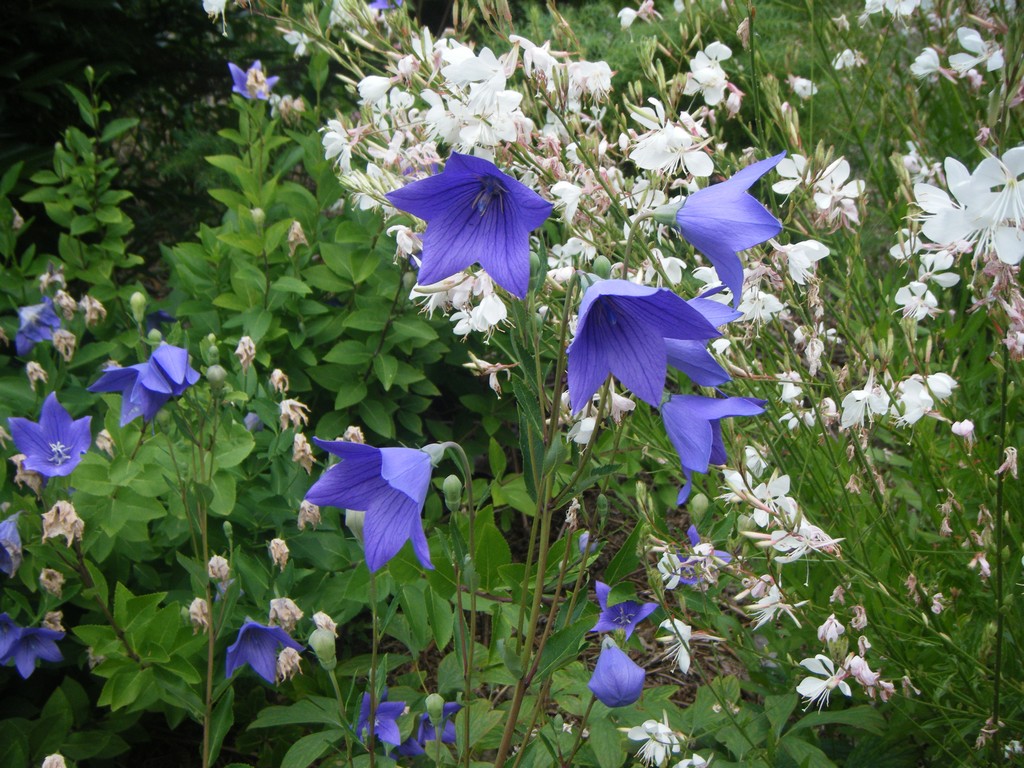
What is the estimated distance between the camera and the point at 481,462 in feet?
11.9

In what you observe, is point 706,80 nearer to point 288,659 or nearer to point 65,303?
point 288,659

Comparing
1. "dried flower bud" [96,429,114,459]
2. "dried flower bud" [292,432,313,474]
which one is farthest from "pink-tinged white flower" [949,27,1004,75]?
"dried flower bud" [96,429,114,459]

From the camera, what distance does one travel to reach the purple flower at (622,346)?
1.04m

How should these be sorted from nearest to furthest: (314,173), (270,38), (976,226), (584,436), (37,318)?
1. (976,226)
2. (584,436)
3. (37,318)
4. (314,173)
5. (270,38)

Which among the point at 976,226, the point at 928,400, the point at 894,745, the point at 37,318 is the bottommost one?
the point at 894,745

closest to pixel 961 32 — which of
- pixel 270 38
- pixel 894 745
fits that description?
pixel 894 745

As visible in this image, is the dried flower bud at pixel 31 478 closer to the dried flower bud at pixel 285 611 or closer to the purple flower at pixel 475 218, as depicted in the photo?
the dried flower bud at pixel 285 611

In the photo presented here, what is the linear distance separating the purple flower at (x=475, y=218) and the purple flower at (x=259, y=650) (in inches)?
47.0

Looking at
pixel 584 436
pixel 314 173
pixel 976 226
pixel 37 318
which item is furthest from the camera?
pixel 314 173

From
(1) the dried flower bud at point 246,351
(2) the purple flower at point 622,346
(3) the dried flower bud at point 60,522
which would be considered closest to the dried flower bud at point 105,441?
(3) the dried flower bud at point 60,522

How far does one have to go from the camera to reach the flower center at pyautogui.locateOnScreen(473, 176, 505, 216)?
1.14m

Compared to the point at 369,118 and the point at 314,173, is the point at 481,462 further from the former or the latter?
the point at 369,118

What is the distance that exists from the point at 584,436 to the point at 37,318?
234 cm

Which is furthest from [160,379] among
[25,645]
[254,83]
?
[254,83]
